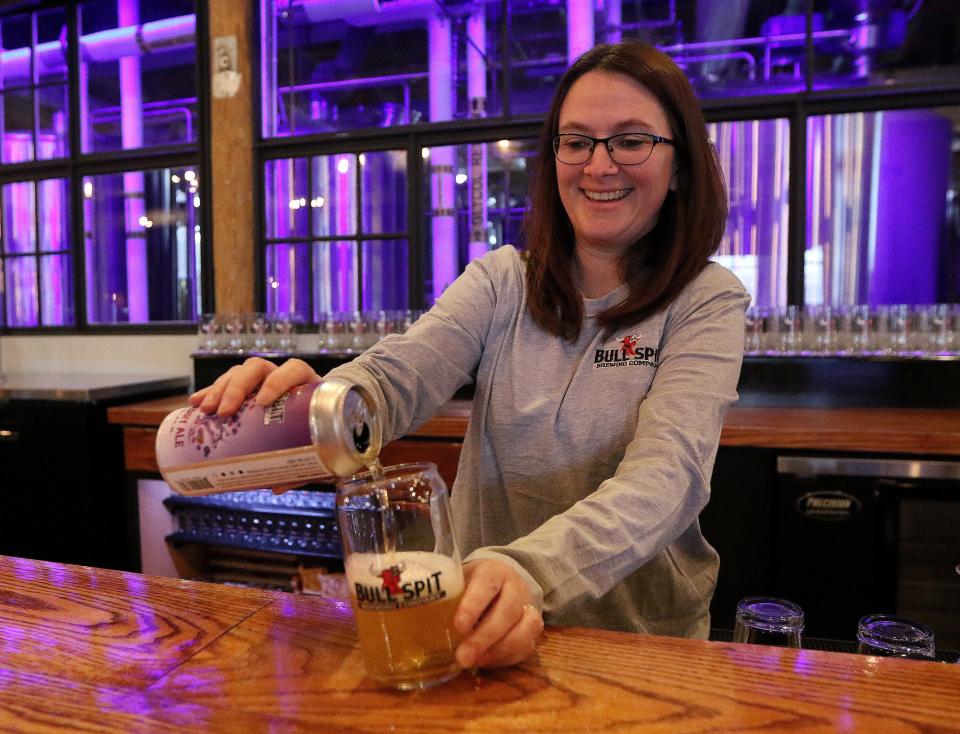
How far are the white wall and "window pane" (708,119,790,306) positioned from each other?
3.31m

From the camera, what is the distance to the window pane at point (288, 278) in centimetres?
372

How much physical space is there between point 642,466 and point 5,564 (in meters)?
0.90

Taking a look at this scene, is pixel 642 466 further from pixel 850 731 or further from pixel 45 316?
pixel 45 316

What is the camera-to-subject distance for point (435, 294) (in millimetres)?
3715

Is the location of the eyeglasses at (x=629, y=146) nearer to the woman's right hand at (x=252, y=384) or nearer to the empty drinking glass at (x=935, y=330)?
the woman's right hand at (x=252, y=384)

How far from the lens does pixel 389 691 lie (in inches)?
26.0

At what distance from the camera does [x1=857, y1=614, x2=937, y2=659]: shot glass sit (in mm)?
797

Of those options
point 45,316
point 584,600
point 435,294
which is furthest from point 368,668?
point 45,316

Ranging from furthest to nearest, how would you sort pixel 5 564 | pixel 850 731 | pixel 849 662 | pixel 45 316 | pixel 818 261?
pixel 818 261, pixel 45 316, pixel 5 564, pixel 849 662, pixel 850 731

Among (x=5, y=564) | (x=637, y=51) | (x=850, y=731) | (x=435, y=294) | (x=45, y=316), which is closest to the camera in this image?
(x=850, y=731)

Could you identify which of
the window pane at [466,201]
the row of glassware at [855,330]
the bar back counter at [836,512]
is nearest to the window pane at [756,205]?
the window pane at [466,201]

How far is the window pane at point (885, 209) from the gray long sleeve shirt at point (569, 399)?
376 cm

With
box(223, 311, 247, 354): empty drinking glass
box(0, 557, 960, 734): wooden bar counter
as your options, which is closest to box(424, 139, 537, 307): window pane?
box(223, 311, 247, 354): empty drinking glass

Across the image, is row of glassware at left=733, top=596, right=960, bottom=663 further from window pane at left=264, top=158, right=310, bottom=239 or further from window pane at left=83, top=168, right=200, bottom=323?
window pane at left=83, top=168, right=200, bottom=323
